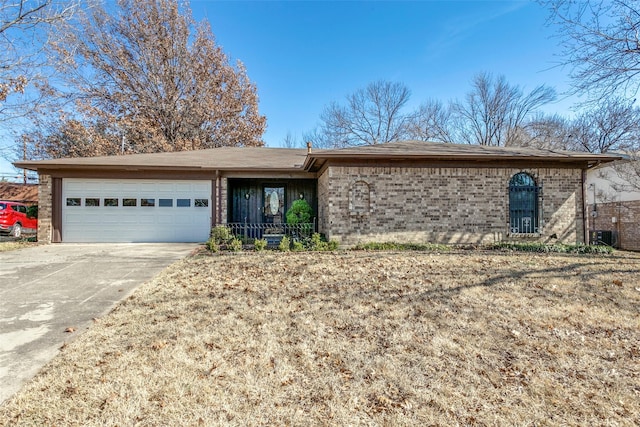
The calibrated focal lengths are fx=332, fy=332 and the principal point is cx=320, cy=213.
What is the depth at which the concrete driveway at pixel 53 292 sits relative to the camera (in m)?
3.26

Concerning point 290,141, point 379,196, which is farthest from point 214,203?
point 290,141

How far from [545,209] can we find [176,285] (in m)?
10.9

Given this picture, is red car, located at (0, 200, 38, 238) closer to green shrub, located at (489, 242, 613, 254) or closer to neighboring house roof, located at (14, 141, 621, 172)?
neighboring house roof, located at (14, 141, 621, 172)

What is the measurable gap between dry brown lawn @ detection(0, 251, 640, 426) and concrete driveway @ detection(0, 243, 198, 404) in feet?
0.93

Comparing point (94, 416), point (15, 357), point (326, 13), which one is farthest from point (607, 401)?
point (326, 13)

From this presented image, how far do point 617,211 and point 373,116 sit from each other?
18.8 m

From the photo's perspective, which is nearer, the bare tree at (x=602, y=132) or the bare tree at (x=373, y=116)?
the bare tree at (x=602, y=132)

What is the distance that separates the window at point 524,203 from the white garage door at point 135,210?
1028cm

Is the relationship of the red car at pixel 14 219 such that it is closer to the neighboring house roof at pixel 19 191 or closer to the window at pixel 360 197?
the neighboring house roof at pixel 19 191

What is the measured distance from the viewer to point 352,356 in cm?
333

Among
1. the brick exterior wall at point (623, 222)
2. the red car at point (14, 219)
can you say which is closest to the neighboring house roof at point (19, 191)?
the red car at point (14, 219)

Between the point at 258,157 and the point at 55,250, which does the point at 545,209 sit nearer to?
the point at 258,157

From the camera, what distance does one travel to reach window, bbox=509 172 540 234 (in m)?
10.6

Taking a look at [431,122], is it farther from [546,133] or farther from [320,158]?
[320,158]
